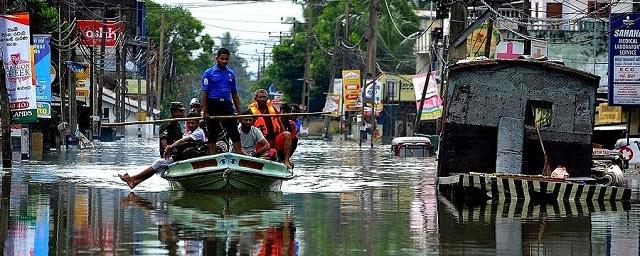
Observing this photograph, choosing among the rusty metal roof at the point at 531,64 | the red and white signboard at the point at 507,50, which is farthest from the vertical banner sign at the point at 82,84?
the rusty metal roof at the point at 531,64

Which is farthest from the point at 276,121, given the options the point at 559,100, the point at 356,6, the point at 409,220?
the point at 356,6

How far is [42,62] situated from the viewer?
40.7m

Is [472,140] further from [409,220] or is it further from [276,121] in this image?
[409,220]

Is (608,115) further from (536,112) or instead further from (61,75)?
(536,112)

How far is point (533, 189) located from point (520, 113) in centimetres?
215

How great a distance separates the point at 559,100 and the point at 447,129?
74.2 inches

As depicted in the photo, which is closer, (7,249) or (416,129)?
(7,249)

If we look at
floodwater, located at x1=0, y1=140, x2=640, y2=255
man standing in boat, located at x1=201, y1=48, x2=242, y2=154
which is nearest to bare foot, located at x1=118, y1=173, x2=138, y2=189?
floodwater, located at x1=0, y1=140, x2=640, y2=255

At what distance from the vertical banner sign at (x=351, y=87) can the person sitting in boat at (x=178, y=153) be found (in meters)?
60.5

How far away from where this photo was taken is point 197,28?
146 m

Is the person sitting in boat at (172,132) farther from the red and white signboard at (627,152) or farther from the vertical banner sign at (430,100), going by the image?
the vertical banner sign at (430,100)

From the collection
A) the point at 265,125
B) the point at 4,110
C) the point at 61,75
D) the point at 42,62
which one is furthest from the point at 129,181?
the point at 61,75

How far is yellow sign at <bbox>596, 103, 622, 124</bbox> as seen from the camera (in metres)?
51.3

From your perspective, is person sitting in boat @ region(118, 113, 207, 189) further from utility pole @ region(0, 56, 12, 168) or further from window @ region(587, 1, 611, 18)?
window @ region(587, 1, 611, 18)
